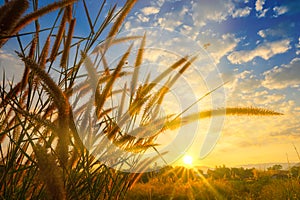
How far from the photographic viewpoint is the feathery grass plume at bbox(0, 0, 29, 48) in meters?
0.79

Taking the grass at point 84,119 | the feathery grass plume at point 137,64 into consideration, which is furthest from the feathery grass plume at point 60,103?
the feathery grass plume at point 137,64

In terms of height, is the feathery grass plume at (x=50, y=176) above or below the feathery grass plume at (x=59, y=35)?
below

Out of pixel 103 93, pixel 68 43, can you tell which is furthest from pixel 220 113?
pixel 68 43

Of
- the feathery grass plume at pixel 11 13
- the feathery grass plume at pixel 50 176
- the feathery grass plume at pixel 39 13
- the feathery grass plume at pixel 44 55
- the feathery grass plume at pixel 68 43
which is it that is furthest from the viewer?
the feathery grass plume at pixel 44 55

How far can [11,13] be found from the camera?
798 millimetres

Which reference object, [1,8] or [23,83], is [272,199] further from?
[1,8]

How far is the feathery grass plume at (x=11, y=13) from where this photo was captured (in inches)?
31.1

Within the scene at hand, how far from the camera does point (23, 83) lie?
4.49ft

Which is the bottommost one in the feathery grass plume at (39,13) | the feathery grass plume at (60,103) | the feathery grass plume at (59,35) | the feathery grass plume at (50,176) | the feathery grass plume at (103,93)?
the feathery grass plume at (50,176)

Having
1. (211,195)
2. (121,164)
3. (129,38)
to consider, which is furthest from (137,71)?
(211,195)

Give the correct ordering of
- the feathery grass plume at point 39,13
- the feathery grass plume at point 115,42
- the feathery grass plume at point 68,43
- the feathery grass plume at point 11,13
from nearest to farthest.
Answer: the feathery grass plume at point 11,13
the feathery grass plume at point 39,13
the feathery grass plume at point 68,43
the feathery grass plume at point 115,42

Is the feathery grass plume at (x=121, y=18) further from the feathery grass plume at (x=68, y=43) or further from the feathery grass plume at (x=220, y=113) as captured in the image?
the feathery grass plume at (x=220, y=113)

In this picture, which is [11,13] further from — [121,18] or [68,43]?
[121,18]

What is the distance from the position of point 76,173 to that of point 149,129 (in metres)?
0.37
